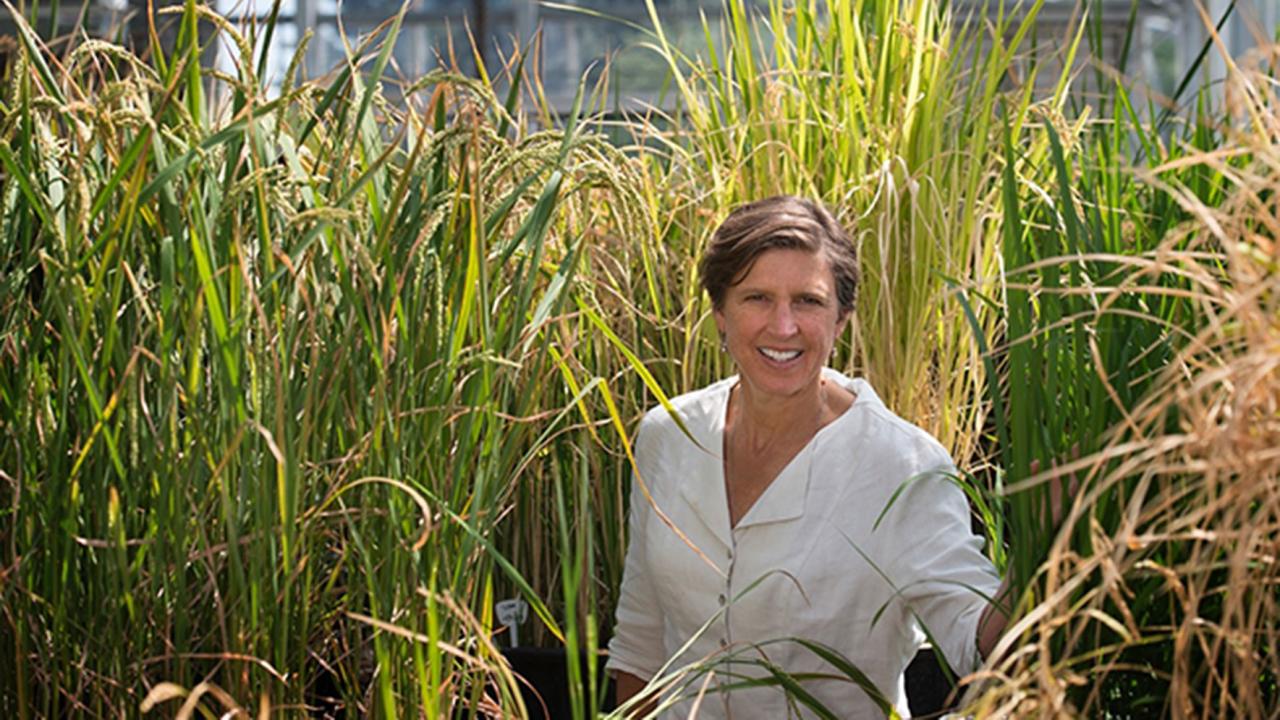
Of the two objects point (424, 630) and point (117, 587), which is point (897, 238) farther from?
point (117, 587)

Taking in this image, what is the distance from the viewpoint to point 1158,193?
154 cm

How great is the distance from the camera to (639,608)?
220cm

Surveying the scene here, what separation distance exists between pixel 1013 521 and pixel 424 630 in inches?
19.8

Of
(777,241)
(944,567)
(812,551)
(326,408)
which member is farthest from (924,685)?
(326,408)

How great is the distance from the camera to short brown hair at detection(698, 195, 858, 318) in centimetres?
205

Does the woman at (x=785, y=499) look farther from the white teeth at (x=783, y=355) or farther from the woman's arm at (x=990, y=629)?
the woman's arm at (x=990, y=629)

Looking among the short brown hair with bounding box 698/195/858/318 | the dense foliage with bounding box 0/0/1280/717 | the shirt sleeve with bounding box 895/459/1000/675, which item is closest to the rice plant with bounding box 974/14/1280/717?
the dense foliage with bounding box 0/0/1280/717

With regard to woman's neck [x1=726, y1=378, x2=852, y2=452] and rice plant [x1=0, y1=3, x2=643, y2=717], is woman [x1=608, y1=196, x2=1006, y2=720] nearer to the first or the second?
woman's neck [x1=726, y1=378, x2=852, y2=452]

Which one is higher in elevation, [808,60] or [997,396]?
[808,60]

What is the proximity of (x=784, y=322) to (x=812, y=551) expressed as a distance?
297 mm

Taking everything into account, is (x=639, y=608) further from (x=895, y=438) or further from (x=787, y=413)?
(x=895, y=438)

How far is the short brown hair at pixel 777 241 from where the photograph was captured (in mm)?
2049

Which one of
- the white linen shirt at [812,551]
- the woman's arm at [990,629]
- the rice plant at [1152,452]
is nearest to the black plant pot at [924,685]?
the white linen shirt at [812,551]

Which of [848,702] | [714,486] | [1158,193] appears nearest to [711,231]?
[714,486]
